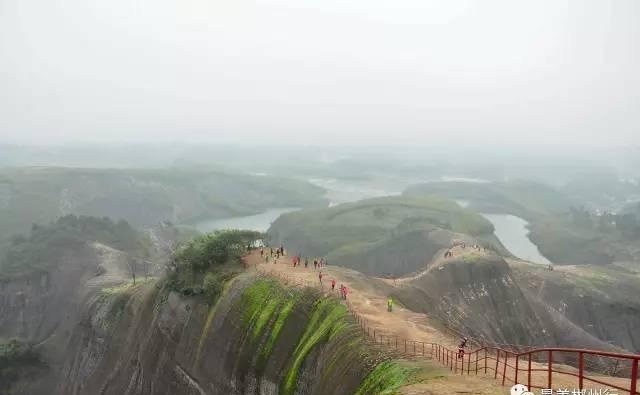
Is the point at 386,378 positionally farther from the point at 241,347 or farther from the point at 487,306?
the point at 487,306

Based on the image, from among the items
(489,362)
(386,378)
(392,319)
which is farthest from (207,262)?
(489,362)

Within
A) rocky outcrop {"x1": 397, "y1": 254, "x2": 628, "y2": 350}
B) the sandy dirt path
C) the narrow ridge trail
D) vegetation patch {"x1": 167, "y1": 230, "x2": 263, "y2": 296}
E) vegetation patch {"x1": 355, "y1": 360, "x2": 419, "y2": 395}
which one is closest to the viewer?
the narrow ridge trail

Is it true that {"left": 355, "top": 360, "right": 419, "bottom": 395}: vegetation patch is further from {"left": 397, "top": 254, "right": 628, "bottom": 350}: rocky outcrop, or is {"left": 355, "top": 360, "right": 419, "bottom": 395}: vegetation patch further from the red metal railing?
{"left": 397, "top": 254, "right": 628, "bottom": 350}: rocky outcrop

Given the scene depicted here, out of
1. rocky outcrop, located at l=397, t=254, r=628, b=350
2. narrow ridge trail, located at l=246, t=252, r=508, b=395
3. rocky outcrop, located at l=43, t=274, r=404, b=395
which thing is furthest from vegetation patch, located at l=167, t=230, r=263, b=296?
rocky outcrop, located at l=397, t=254, r=628, b=350

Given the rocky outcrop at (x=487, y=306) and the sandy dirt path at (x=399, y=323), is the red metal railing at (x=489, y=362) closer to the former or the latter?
the sandy dirt path at (x=399, y=323)

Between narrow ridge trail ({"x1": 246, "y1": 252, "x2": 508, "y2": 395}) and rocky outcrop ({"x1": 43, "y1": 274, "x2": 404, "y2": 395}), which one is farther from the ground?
narrow ridge trail ({"x1": 246, "y1": 252, "x2": 508, "y2": 395})

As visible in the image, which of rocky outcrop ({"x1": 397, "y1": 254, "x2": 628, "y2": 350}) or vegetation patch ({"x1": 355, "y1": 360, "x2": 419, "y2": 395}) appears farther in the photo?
rocky outcrop ({"x1": 397, "y1": 254, "x2": 628, "y2": 350})

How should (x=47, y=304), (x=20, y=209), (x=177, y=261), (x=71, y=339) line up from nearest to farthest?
1. (x=177, y=261)
2. (x=71, y=339)
3. (x=47, y=304)
4. (x=20, y=209)

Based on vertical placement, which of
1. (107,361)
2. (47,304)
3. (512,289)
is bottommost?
(47,304)

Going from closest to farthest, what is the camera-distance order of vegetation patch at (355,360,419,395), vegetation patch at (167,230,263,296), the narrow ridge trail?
the narrow ridge trail < vegetation patch at (355,360,419,395) < vegetation patch at (167,230,263,296)

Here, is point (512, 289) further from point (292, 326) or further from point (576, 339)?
point (292, 326)

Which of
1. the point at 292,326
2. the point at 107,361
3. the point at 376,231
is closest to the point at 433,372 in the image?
the point at 292,326
